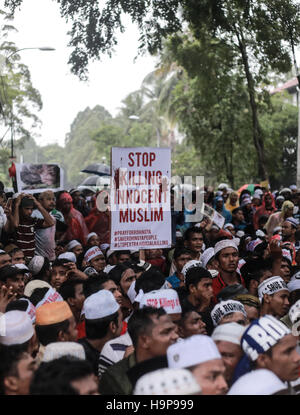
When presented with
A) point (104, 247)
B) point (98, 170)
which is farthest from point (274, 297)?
point (98, 170)

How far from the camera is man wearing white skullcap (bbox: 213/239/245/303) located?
17.4ft

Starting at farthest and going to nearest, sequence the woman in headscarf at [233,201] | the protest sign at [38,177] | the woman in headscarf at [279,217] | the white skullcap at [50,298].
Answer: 1. the woman in headscarf at [233,201]
2. the woman in headscarf at [279,217]
3. the protest sign at [38,177]
4. the white skullcap at [50,298]

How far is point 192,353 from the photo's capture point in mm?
2480

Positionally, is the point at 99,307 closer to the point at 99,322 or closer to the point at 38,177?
the point at 99,322

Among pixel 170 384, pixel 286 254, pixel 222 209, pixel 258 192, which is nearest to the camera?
pixel 170 384

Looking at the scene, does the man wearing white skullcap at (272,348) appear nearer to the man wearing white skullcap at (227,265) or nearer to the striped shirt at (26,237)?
the man wearing white skullcap at (227,265)

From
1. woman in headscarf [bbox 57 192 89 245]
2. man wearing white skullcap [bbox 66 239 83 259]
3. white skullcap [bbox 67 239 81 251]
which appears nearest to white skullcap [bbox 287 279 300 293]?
man wearing white skullcap [bbox 66 239 83 259]

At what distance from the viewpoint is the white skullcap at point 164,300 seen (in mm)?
3863

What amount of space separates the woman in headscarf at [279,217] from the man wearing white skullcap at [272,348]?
17.8 feet

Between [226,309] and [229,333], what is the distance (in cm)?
77

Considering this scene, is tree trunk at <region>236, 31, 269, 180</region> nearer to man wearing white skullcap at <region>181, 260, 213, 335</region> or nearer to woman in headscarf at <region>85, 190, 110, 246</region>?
woman in headscarf at <region>85, 190, 110, 246</region>

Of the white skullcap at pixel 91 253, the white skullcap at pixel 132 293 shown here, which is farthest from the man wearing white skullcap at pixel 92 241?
the white skullcap at pixel 132 293

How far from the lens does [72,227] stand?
24.5 feet

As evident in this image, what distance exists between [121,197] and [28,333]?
8.28 ft
